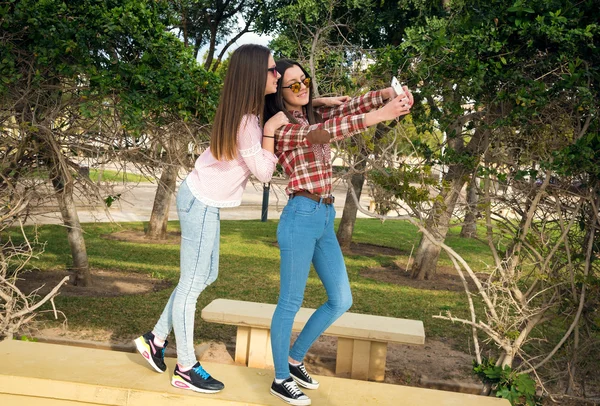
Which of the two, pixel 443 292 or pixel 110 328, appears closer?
pixel 110 328

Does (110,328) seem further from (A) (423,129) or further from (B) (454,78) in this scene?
(B) (454,78)

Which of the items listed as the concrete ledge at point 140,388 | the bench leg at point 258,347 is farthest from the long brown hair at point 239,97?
the bench leg at point 258,347

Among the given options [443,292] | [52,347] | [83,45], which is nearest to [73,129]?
[83,45]

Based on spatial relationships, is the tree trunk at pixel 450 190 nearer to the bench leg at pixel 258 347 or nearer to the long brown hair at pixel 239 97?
the bench leg at pixel 258 347

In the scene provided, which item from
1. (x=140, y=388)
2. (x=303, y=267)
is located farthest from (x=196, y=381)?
(x=303, y=267)

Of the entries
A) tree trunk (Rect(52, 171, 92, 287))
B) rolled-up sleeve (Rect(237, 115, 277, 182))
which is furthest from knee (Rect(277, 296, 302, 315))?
tree trunk (Rect(52, 171, 92, 287))

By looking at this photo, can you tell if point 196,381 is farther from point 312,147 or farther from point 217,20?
point 217,20

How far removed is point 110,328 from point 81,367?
334 centimetres

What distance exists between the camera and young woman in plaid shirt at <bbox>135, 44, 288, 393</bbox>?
3234 mm

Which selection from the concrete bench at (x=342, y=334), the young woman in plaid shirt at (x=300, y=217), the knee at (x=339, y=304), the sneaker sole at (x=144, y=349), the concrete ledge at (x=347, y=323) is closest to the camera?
the young woman in plaid shirt at (x=300, y=217)

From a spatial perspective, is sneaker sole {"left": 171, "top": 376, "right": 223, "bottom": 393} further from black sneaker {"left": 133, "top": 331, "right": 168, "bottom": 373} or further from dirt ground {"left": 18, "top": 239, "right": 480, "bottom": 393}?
dirt ground {"left": 18, "top": 239, "right": 480, "bottom": 393}

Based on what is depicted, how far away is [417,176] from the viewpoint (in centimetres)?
520

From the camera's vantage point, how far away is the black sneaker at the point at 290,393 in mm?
3422

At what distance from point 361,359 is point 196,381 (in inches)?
99.1
